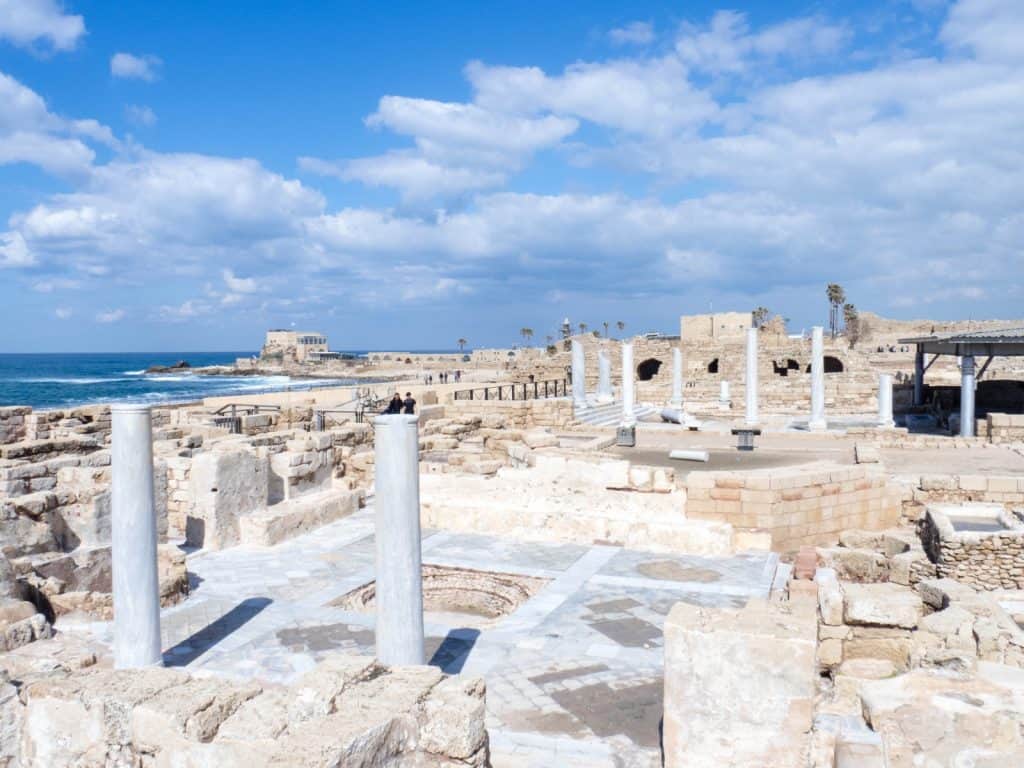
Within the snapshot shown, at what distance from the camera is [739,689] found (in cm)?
433

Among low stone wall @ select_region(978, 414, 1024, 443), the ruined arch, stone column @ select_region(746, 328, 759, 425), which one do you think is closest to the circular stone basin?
stone column @ select_region(746, 328, 759, 425)

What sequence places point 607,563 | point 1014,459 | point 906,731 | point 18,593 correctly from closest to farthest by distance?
point 906,731
point 18,593
point 607,563
point 1014,459

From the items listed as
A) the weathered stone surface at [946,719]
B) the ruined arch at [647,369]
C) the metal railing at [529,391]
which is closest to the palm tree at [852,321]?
the ruined arch at [647,369]

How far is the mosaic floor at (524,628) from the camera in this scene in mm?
5320

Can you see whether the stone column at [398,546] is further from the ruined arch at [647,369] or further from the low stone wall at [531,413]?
the ruined arch at [647,369]

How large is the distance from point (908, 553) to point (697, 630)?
24.2 feet

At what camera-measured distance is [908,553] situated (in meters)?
10.4

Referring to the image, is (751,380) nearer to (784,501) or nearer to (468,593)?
(784,501)

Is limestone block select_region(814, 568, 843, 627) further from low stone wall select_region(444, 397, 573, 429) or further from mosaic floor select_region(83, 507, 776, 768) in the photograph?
low stone wall select_region(444, 397, 573, 429)

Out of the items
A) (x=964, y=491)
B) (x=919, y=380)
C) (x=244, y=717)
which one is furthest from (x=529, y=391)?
(x=244, y=717)

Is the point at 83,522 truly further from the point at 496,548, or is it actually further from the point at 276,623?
the point at 496,548

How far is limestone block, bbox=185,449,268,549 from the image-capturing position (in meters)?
9.90

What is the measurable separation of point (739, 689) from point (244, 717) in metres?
2.64

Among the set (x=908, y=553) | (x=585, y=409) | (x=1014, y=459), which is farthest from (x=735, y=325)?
(x=908, y=553)
